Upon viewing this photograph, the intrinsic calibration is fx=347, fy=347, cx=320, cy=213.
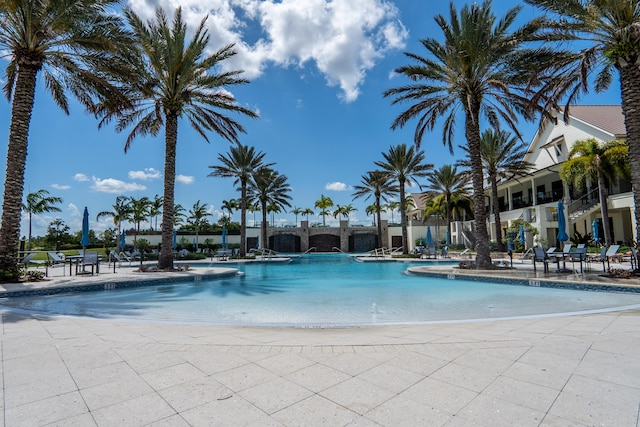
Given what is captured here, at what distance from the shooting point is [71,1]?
420 inches

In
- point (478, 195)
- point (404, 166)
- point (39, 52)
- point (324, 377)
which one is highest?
point (39, 52)

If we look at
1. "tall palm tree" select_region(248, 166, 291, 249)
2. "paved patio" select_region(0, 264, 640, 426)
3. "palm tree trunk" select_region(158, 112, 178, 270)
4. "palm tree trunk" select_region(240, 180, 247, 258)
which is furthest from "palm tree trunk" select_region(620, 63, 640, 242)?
"tall palm tree" select_region(248, 166, 291, 249)

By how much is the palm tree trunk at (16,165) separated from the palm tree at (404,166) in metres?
23.5

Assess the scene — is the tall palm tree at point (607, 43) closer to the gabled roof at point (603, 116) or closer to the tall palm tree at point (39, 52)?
the gabled roof at point (603, 116)

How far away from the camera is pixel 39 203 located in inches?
1529

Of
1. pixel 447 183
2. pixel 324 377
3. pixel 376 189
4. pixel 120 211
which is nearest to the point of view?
pixel 324 377

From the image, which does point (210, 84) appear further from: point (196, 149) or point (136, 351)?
point (136, 351)

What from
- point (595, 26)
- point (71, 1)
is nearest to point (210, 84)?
point (71, 1)

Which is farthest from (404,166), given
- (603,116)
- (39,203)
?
(39,203)

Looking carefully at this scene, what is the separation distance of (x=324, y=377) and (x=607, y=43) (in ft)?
42.7

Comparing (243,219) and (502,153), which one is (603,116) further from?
(243,219)

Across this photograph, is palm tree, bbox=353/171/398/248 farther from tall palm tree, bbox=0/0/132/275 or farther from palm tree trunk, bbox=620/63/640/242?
tall palm tree, bbox=0/0/132/275

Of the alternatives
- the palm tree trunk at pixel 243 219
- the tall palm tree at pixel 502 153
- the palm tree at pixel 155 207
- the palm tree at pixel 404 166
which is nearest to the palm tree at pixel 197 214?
the palm tree at pixel 155 207

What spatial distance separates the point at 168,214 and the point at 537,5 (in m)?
15.9
